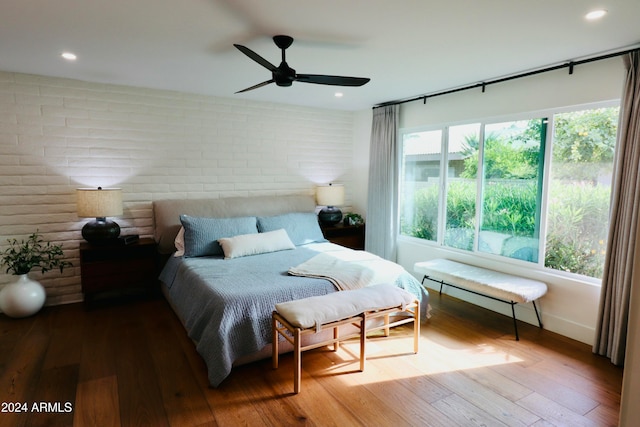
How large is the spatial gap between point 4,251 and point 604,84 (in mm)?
5545

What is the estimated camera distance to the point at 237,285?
2.79 metres

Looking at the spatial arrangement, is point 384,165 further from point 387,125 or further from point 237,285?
point 237,285

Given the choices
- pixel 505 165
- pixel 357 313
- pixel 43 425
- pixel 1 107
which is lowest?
pixel 43 425

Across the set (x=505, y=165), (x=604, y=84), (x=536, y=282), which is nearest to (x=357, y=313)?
(x=536, y=282)

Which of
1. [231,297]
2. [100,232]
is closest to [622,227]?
[231,297]

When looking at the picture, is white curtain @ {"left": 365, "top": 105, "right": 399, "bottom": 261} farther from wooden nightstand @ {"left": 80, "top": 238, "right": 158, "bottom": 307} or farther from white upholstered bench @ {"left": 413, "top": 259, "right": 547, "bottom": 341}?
wooden nightstand @ {"left": 80, "top": 238, "right": 158, "bottom": 307}

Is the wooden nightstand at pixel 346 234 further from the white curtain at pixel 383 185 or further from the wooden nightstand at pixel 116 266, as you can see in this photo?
the wooden nightstand at pixel 116 266

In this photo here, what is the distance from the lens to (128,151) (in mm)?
4043

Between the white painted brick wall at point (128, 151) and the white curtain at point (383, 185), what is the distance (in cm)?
84

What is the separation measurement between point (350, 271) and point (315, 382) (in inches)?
38.3

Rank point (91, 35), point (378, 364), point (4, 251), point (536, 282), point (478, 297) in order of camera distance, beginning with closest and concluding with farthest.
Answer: point (91, 35) → point (378, 364) → point (536, 282) → point (4, 251) → point (478, 297)

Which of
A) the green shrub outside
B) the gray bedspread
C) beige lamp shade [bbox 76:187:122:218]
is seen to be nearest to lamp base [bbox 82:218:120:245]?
beige lamp shade [bbox 76:187:122:218]

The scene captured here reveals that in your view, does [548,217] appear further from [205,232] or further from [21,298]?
[21,298]

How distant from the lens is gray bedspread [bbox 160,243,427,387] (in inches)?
96.5
